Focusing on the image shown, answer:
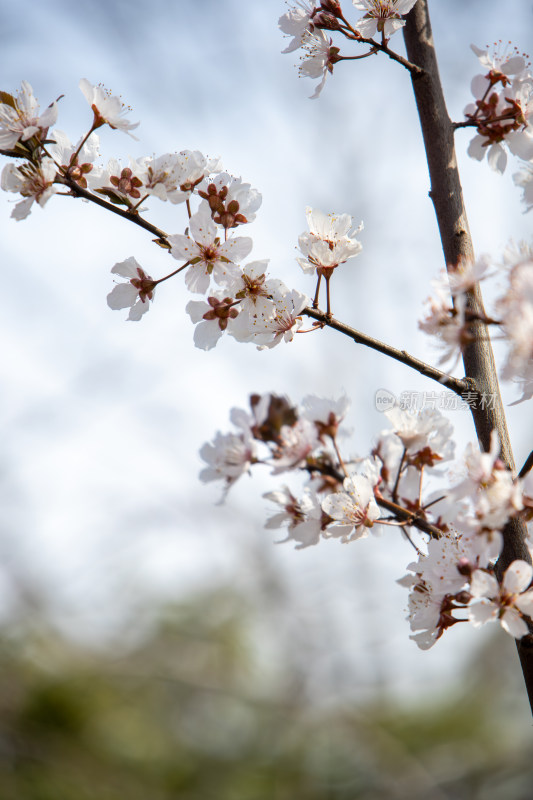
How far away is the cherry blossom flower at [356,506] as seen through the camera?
655 mm

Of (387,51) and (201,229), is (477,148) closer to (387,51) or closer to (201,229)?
(387,51)

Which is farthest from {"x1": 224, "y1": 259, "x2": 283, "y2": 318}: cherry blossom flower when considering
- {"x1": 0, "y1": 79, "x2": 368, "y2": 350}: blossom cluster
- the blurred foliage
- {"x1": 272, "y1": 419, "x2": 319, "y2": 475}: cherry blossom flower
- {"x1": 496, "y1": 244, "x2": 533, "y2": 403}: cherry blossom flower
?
the blurred foliage

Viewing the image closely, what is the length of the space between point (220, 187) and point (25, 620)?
5437mm

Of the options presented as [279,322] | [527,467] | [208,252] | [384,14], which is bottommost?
[527,467]

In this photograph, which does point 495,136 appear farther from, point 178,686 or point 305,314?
point 178,686

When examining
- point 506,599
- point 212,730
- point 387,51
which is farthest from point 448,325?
point 212,730

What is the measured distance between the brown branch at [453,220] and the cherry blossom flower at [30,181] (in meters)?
0.49

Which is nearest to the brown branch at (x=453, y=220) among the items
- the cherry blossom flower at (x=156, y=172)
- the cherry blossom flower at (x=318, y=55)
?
the cherry blossom flower at (x=318, y=55)

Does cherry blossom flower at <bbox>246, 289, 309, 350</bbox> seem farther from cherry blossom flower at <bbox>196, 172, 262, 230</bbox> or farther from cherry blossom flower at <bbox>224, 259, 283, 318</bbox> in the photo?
cherry blossom flower at <bbox>196, 172, 262, 230</bbox>

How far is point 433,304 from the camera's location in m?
0.60

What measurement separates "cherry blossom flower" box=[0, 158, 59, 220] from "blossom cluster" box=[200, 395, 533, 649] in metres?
0.38

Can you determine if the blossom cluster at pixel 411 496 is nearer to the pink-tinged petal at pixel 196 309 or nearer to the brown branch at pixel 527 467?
the brown branch at pixel 527 467

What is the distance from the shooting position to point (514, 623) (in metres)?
0.57

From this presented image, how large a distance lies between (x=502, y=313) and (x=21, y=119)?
606mm
